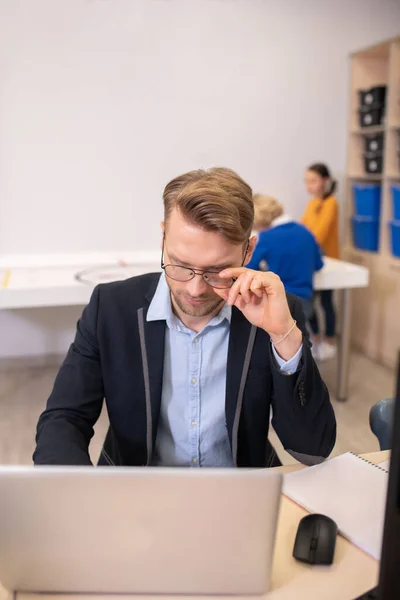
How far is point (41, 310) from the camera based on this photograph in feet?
13.2

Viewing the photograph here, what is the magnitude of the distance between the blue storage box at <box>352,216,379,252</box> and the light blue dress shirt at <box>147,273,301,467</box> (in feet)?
9.97

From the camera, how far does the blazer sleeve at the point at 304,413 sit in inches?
47.2

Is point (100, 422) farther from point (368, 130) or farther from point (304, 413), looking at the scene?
point (368, 130)

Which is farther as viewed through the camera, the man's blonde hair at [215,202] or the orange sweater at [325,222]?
the orange sweater at [325,222]

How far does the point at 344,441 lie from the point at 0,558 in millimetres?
2336

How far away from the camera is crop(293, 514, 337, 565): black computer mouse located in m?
0.88

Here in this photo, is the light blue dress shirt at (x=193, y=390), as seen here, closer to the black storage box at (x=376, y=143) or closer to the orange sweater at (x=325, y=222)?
the orange sweater at (x=325, y=222)

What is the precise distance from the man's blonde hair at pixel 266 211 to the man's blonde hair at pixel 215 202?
209cm

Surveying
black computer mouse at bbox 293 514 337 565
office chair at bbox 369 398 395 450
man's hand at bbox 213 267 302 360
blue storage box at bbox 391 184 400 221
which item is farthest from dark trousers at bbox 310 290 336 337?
black computer mouse at bbox 293 514 337 565

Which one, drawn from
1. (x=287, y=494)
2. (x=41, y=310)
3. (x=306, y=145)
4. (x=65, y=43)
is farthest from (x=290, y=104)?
(x=287, y=494)

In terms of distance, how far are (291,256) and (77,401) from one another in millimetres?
1998

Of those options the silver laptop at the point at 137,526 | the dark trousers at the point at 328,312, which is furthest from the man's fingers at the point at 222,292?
the dark trousers at the point at 328,312

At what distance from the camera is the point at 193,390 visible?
4.26 feet

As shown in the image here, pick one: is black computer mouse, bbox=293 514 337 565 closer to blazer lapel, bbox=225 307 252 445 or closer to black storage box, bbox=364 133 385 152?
blazer lapel, bbox=225 307 252 445
